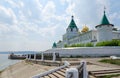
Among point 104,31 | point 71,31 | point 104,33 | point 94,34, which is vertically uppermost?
point 71,31

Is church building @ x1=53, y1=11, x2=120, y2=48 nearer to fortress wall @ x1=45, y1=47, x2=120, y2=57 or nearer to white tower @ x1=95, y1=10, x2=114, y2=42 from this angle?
white tower @ x1=95, y1=10, x2=114, y2=42

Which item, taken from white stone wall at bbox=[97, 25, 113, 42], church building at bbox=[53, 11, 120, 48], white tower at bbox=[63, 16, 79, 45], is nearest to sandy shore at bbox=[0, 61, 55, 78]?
white stone wall at bbox=[97, 25, 113, 42]

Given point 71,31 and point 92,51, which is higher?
point 71,31

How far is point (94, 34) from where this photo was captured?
55500 mm

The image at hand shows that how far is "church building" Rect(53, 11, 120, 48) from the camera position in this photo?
146 ft

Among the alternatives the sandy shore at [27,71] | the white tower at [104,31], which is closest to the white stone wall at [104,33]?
the white tower at [104,31]

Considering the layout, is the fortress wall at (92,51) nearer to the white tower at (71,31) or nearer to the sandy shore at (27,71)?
the sandy shore at (27,71)

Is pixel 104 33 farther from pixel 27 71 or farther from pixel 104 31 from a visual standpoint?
pixel 27 71

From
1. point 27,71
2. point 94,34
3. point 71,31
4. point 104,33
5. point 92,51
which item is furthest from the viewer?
point 71,31

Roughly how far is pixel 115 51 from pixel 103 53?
216 centimetres

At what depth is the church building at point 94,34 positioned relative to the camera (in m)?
44.6

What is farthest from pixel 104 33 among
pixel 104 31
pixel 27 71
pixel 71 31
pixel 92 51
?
pixel 71 31

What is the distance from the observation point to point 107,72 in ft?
42.9

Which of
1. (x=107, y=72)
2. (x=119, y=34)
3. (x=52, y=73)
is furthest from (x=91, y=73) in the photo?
(x=119, y=34)
